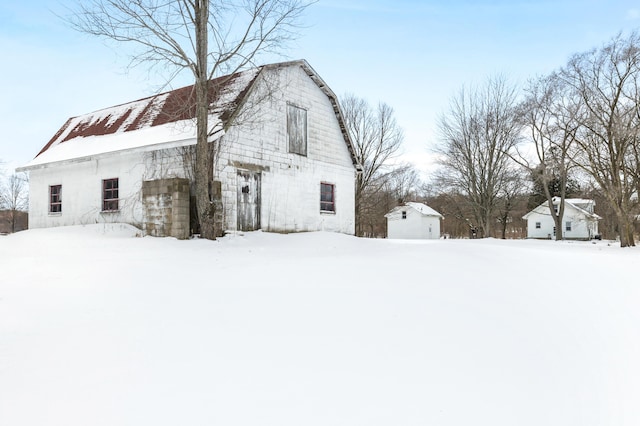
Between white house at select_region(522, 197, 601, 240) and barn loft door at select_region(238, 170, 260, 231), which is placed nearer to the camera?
barn loft door at select_region(238, 170, 260, 231)

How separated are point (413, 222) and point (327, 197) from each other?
76.5 feet

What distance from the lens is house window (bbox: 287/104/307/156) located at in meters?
15.1

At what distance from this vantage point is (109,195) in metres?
14.7

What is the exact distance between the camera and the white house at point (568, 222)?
132 ft

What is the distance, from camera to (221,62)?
11.8m

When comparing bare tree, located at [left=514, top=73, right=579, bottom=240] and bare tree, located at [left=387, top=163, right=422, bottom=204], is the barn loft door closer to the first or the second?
bare tree, located at [left=514, top=73, right=579, bottom=240]

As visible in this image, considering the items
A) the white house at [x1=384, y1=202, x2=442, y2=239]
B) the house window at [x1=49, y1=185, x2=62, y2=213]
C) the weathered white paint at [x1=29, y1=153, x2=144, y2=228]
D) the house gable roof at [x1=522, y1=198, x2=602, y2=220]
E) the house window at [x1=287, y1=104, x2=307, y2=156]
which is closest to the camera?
the weathered white paint at [x1=29, y1=153, x2=144, y2=228]

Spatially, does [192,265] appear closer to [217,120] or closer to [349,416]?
[349,416]

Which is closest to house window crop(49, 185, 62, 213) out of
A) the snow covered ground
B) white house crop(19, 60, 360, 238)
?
white house crop(19, 60, 360, 238)

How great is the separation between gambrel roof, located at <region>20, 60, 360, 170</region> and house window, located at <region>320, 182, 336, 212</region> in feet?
6.57

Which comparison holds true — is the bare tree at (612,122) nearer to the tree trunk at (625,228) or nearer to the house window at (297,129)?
the tree trunk at (625,228)

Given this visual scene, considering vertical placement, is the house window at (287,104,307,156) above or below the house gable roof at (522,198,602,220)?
above

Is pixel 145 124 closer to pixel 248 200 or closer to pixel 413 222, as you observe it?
pixel 248 200

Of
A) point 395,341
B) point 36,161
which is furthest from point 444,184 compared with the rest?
point 395,341
